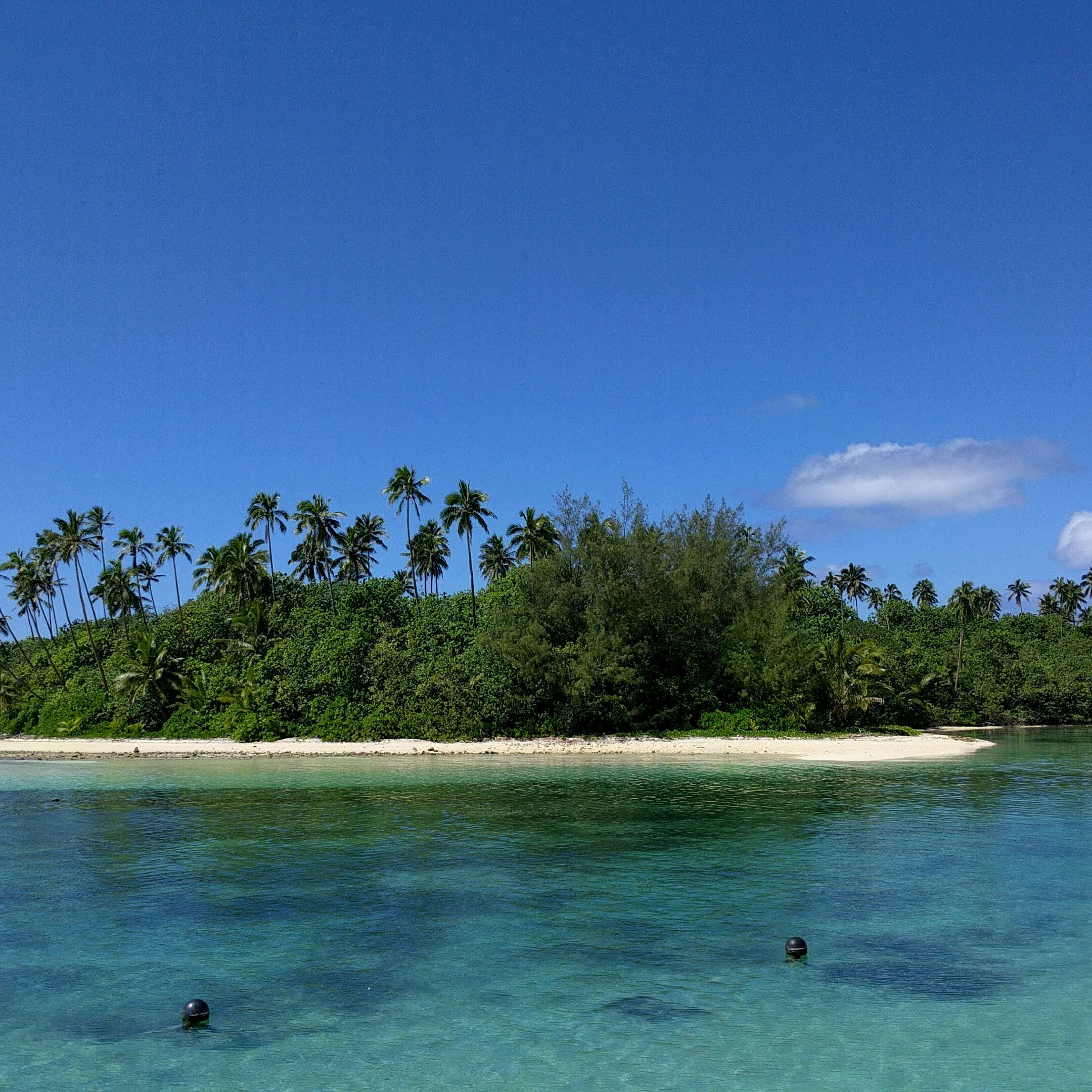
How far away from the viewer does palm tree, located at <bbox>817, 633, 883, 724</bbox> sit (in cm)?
6650

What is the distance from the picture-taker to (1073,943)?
16.0 meters

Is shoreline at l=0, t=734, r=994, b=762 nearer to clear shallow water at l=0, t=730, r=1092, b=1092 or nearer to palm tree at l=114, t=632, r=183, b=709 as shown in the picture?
palm tree at l=114, t=632, r=183, b=709

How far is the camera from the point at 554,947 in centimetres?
1634

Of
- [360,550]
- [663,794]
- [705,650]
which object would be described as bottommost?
[663,794]

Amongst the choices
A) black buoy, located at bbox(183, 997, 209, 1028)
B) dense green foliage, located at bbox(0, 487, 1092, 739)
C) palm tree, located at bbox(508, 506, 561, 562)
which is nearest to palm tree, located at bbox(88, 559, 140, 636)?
dense green foliage, located at bbox(0, 487, 1092, 739)

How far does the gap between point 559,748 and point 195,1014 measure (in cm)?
4870

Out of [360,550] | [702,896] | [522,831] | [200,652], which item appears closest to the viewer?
[702,896]

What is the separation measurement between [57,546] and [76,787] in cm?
4314

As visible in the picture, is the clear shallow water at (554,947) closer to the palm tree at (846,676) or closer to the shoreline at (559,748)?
the shoreline at (559,748)

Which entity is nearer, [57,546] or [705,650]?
[705,650]

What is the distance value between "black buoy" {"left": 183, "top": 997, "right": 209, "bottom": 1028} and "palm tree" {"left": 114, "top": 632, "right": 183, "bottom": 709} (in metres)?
64.1

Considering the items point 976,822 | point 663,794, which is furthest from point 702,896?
point 663,794

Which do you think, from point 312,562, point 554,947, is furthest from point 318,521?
point 554,947

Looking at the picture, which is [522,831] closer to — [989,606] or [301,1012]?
[301,1012]
